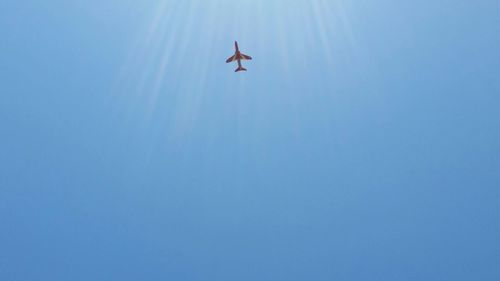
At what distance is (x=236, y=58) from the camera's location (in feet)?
259
